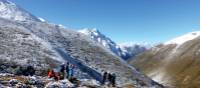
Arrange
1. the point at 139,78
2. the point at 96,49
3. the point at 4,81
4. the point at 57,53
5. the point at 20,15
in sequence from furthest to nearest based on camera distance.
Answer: the point at 20,15, the point at 96,49, the point at 139,78, the point at 57,53, the point at 4,81

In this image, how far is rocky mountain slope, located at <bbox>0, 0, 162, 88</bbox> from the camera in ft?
283

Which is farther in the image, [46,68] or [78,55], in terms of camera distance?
[78,55]

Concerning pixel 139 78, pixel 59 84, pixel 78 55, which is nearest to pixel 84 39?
pixel 78 55

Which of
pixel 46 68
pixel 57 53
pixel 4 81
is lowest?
pixel 4 81

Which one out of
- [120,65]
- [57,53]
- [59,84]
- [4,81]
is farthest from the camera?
[120,65]

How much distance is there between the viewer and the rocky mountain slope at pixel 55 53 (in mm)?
86188

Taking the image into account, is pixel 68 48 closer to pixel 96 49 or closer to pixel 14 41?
pixel 96 49

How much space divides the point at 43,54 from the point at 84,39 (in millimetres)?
44425

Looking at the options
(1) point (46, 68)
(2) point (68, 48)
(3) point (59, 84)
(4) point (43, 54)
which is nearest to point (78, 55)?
(2) point (68, 48)

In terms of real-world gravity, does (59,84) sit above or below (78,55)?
below

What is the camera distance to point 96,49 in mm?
128250

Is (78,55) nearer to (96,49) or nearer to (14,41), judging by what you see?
(96,49)

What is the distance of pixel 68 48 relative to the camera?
120 metres

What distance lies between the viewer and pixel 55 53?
325 feet
